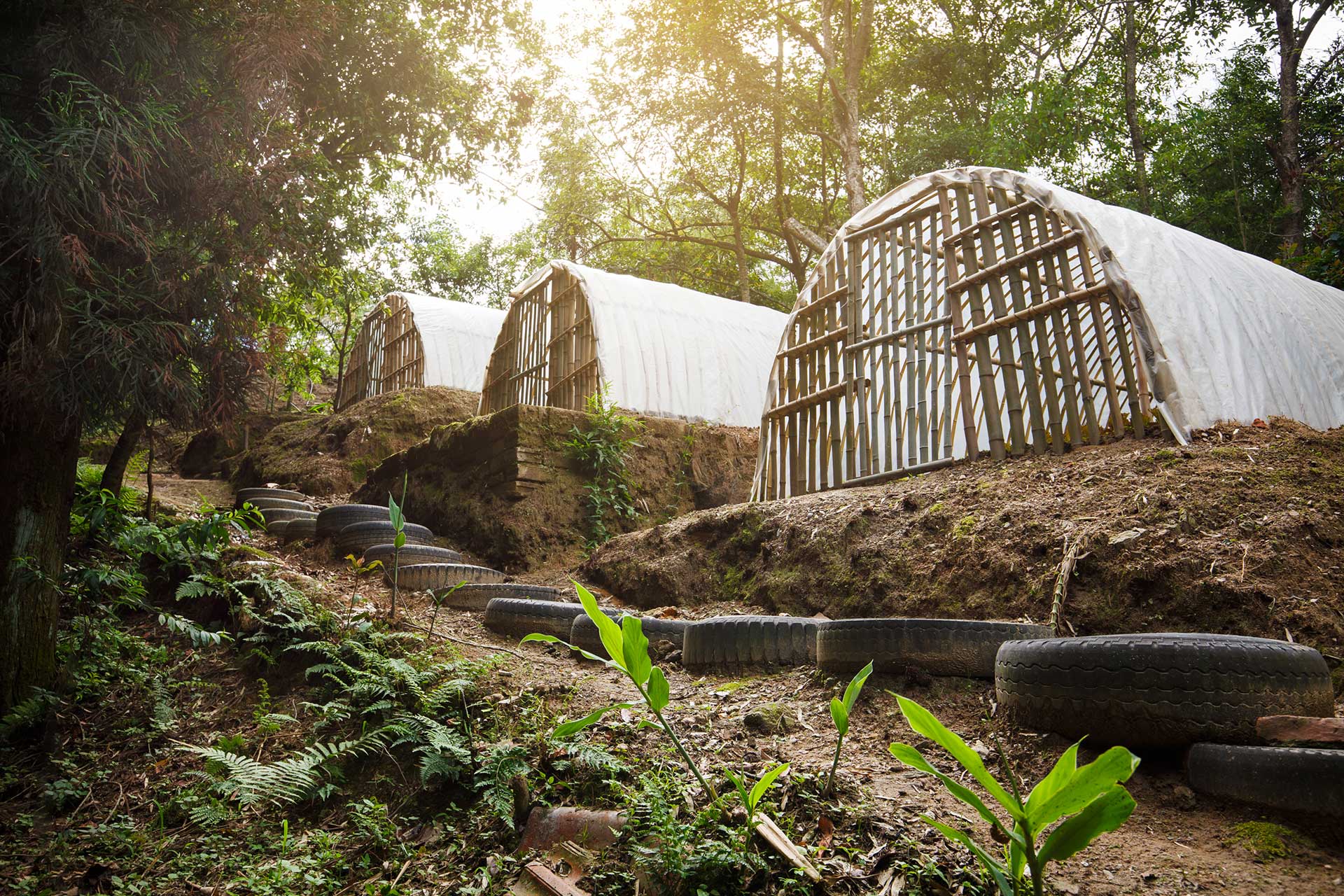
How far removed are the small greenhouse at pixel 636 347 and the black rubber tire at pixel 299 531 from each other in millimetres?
3124

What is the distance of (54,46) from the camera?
151 inches

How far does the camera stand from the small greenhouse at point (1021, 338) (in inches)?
199

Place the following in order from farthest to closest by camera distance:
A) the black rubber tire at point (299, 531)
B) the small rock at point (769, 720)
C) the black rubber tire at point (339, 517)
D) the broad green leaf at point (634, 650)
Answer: the black rubber tire at point (299, 531)
the black rubber tire at point (339, 517)
the small rock at point (769, 720)
the broad green leaf at point (634, 650)

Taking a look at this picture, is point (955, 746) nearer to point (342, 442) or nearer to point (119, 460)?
point (119, 460)

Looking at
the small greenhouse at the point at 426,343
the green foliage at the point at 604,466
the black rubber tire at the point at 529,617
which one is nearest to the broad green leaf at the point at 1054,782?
the black rubber tire at the point at 529,617

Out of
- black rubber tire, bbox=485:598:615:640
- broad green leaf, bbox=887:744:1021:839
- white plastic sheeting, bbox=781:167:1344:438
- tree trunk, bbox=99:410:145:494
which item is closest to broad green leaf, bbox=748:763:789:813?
broad green leaf, bbox=887:744:1021:839

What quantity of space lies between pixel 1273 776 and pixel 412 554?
17.0 feet

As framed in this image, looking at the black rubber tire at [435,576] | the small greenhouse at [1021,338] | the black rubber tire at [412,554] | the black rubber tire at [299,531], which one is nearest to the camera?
the small greenhouse at [1021,338]

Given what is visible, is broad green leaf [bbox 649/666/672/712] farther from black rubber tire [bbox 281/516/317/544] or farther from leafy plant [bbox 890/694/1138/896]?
black rubber tire [bbox 281/516/317/544]

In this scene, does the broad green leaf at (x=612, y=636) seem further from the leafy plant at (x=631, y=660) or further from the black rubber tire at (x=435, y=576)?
the black rubber tire at (x=435, y=576)

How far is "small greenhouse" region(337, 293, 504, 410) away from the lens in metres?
14.5

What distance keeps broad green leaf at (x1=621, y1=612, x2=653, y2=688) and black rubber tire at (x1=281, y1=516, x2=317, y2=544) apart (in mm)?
5510

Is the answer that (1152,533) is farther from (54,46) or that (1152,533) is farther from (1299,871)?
(54,46)

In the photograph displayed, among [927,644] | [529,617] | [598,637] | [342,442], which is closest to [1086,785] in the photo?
[927,644]
